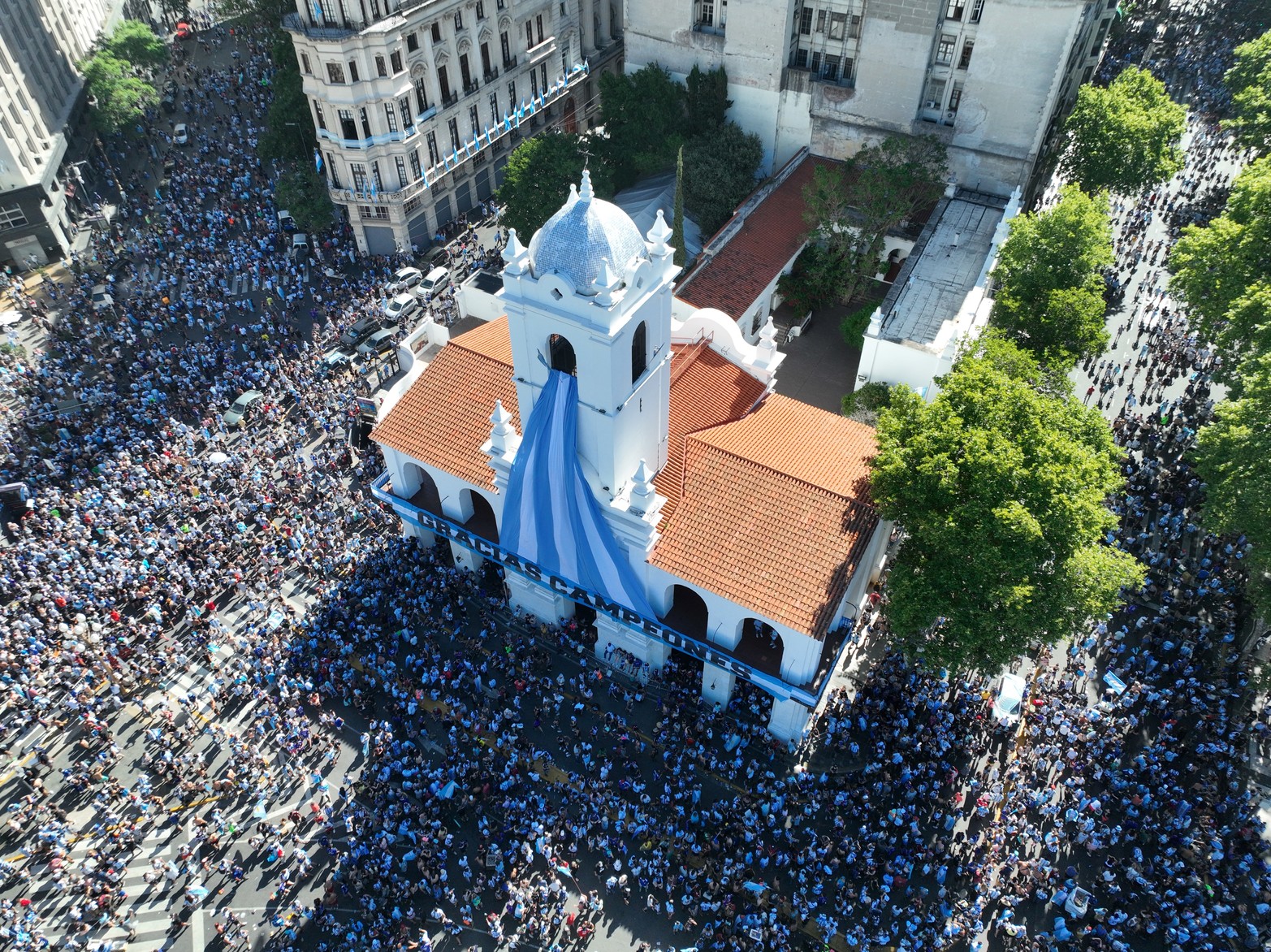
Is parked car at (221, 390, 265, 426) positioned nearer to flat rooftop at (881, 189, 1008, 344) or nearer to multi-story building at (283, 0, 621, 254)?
multi-story building at (283, 0, 621, 254)

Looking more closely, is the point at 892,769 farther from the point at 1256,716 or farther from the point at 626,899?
the point at 1256,716

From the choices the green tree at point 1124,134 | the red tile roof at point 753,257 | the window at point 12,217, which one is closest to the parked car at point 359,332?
the red tile roof at point 753,257

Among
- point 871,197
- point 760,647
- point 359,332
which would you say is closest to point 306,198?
point 359,332

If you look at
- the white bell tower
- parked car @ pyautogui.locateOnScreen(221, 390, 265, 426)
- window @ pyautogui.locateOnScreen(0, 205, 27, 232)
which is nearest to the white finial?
the white bell tower

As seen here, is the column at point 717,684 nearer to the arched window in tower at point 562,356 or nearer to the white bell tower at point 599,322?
the white bell tower at point 599,322

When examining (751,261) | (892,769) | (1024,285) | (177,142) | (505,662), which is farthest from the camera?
(177,142)

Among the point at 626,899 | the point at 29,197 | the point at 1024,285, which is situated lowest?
the point at 626,899

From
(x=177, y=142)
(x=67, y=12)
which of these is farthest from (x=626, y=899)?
(x=67, y=12)
